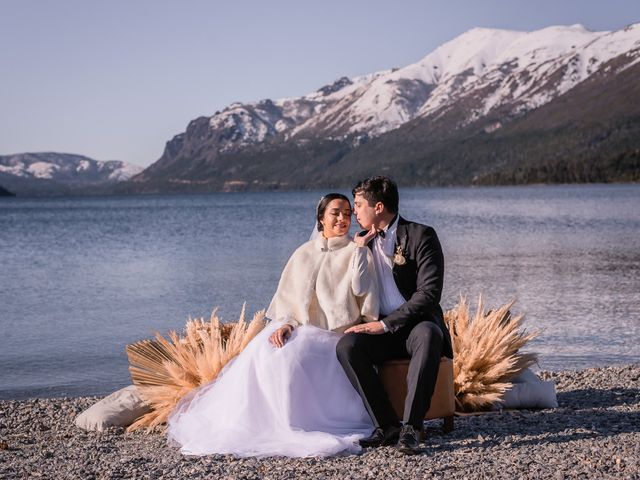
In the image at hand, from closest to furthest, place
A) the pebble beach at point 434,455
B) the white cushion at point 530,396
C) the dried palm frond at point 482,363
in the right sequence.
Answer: the pebble beach at point 434,455 → the dried palm frond at point 482,363 → the white cushion at point 530,396

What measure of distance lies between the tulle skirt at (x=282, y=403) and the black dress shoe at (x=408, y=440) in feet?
1.21

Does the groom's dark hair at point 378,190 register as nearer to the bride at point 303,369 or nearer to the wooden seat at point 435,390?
the bride at point 303,369

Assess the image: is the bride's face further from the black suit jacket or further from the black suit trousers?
the black suit trousers

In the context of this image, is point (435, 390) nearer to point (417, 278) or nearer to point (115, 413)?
Answer: point (417, 278)

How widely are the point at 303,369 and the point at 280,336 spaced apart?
295 mm

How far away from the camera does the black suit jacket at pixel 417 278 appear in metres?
7.03

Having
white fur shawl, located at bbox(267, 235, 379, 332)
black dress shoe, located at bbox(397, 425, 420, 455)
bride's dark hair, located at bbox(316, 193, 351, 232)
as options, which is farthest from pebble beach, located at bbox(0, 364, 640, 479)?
bride's dark hair, located at bbox(316, 193, 351, 232)

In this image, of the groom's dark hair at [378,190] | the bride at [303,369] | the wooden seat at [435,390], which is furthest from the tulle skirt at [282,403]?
the groom's dark hair at [378,190]

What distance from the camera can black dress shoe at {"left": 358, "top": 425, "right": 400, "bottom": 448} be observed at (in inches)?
269

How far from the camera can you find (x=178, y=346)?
851 centimetres

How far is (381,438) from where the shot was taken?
6.90 meters

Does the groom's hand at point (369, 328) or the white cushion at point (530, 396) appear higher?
the groom's hand at point (369, 328)

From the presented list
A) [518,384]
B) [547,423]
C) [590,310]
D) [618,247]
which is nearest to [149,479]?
[547,423]

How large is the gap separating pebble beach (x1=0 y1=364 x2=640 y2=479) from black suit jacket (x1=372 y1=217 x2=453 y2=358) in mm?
918
